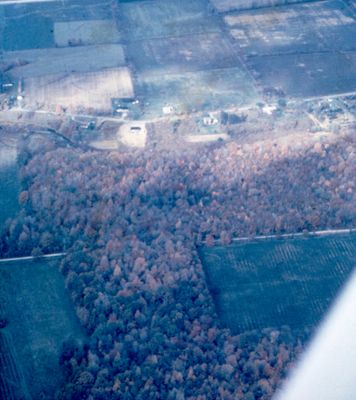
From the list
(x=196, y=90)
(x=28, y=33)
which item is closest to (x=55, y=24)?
(x=28, y=33)

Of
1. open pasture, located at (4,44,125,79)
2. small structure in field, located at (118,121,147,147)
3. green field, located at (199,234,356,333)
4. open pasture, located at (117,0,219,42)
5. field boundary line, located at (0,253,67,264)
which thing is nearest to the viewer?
green field, located at (199,234,356,333)

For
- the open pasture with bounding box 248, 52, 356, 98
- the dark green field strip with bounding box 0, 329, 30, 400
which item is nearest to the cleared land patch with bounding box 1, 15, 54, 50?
the open pasture with bounding box 248, 52, 356, 98

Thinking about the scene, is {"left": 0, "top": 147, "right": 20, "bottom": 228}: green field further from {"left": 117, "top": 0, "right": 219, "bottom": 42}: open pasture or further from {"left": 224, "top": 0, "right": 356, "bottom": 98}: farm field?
{"left": 224, "top": 0, "right": 356, "bottom": 98}: farm field

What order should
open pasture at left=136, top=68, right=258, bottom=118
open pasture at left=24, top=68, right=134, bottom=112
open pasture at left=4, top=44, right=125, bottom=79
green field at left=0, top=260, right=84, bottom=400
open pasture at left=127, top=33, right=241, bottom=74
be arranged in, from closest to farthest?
green field at left=0, top=260, right=84, bottom=400, open pasture at left=136, top=68, right=258, bottom=118, open pasture at left=24, top=68, right=134, bottom=112, open pasture at left=4, top=44, right=125, bottom=79, open pasture at left=127, top=33, right=241, bottom=74

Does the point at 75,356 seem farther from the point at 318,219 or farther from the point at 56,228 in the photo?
the point at 318,219

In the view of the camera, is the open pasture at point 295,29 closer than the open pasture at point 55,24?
Yes

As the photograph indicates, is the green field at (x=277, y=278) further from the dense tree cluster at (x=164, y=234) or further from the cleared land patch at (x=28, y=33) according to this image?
the cleared land patch at (x=28, y=33)

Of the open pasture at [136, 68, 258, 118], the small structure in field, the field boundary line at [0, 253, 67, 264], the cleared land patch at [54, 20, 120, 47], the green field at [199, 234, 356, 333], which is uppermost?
the cleared land patch at [54, 20, 120, 47]

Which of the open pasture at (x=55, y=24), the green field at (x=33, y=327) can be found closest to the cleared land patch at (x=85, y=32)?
the open pasture at (x=55, y=24)
